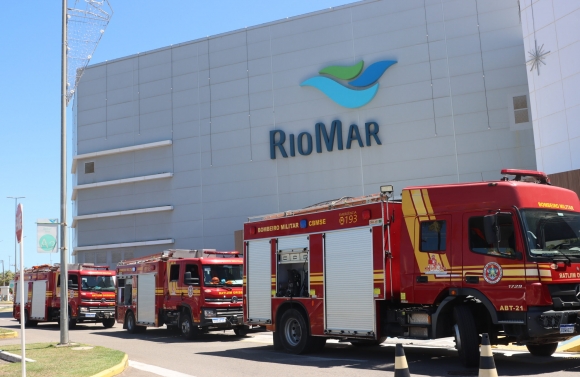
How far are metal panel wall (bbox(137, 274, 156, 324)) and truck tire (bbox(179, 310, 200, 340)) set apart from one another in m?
1.81

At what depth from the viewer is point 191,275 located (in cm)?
2142

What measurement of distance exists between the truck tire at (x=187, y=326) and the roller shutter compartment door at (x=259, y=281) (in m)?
4.83

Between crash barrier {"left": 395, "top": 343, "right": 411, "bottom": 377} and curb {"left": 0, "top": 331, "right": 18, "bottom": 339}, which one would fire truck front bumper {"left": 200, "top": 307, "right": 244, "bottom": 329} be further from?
crash barrier {"left": 395, "top": 343, "right": 411, "bottom": 377}

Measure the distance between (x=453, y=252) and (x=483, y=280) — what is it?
821 mm

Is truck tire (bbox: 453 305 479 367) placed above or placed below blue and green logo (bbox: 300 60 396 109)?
below

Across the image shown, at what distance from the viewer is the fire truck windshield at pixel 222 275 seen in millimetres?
21031

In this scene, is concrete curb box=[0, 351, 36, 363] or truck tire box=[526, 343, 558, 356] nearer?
truck tire box=[526, 343, 558, 356]

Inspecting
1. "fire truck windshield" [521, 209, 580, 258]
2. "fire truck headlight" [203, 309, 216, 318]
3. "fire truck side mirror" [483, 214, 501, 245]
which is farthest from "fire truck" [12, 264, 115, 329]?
"fire truck windshield" [521, 209, 580, 258]

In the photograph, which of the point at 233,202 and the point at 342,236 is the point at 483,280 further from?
the point at 233,202

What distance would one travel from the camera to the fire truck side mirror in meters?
11.2

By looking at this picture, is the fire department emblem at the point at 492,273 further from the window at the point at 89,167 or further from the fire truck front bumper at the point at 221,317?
the window at the point at 89,167

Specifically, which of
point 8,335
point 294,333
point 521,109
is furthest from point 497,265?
point 521,109

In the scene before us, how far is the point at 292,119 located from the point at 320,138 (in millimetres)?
2455

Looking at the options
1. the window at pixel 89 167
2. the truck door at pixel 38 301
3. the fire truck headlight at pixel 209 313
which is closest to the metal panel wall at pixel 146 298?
the fire truck headlight at pixel 209 313
